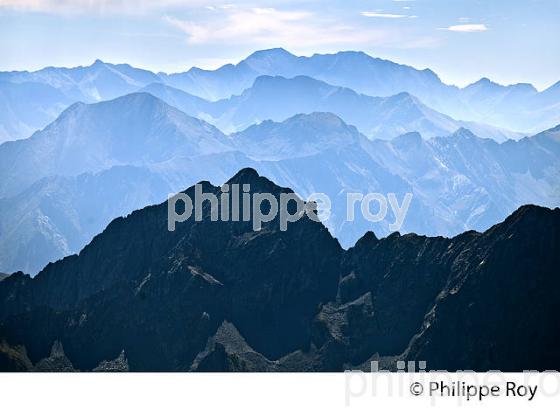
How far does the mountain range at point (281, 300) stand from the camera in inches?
4980

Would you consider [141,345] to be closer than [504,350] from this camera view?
No

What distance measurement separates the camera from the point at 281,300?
147375 millimetres

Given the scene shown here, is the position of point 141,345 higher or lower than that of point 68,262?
lower

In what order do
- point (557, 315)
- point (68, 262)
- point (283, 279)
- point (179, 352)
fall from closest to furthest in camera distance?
point (557, 315) → point (179, 352) → point (283, 279) → point (68, 262)

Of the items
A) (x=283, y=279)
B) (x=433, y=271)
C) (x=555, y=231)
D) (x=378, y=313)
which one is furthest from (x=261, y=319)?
(x=555, y=231)

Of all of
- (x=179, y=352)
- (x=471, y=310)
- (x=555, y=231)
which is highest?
(x=555, y=231)

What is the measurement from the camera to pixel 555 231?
126562 millimetres

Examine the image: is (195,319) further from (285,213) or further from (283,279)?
(285,213)

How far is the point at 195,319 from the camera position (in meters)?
142

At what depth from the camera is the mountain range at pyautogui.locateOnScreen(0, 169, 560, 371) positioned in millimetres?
126500

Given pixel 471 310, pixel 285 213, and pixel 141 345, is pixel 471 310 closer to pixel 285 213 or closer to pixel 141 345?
pixel 285 213

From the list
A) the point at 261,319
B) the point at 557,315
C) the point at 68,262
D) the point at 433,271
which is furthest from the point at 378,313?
the point at 68,262

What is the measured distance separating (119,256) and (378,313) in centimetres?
5722

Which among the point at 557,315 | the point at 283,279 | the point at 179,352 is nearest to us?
the point at 557,315
